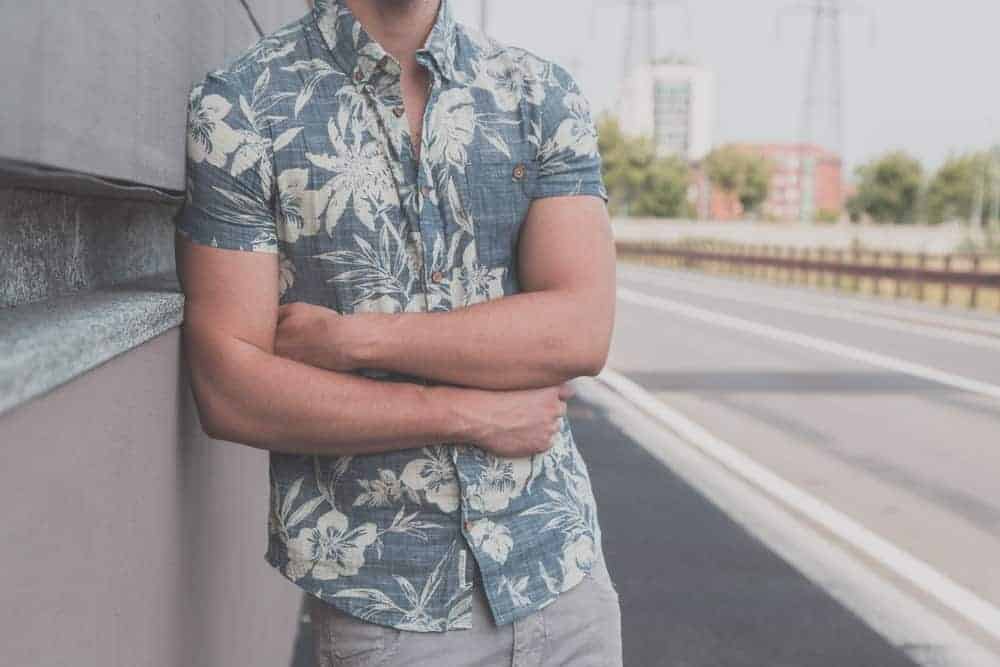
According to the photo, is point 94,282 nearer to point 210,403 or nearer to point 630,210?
point 210,403

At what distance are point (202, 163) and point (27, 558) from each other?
87cm

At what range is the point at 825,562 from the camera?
6883 mm

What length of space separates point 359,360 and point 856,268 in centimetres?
3225

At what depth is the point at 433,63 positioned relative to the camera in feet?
6.79

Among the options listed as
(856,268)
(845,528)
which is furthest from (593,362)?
(856,268)

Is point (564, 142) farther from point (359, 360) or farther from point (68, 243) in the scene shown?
point (68, 243)

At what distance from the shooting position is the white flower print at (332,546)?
2.01 metres

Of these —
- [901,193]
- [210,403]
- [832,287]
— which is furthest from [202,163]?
[901,193]

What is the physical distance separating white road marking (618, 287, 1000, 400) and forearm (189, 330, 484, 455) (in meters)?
12.1

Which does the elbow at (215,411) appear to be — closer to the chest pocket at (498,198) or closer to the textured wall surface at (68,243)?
the textured wall surface at (68,243)

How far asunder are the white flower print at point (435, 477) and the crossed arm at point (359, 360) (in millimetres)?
28

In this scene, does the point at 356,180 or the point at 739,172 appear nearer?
the point at 356,180

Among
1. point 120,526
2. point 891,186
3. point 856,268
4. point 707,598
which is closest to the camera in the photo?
point 120,526

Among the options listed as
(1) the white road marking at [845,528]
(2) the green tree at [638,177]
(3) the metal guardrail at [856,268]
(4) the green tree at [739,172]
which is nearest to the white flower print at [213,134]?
(1) the white road marking at [845,528]
